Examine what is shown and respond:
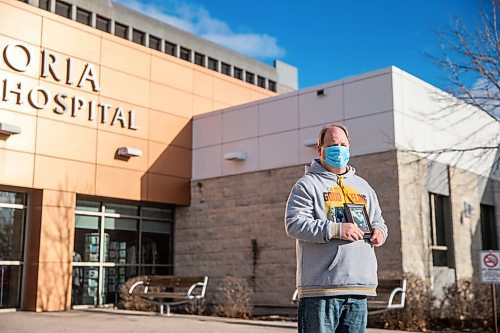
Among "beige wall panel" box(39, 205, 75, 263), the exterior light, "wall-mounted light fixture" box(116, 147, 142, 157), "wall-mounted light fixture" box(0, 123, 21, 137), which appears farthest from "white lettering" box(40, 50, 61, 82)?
the exterior light

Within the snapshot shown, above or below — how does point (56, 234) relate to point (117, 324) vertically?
above

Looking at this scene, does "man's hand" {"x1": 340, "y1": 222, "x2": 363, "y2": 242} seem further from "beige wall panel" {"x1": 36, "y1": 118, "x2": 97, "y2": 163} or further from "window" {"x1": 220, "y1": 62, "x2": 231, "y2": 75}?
"window" {"x1": 220, "y1": 62, "x2": 231, "y2": 75}

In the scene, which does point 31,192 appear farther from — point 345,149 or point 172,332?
point 345,149

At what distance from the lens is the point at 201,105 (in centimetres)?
1792

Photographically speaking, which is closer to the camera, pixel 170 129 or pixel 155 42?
pixel 170 129

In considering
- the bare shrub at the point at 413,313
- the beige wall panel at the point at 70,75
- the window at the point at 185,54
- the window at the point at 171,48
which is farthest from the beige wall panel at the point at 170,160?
the window at the point at 185,54

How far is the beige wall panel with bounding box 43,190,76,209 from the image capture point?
1399cm

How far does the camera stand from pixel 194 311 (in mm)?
14812

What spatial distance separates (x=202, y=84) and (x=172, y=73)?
1.15 metres

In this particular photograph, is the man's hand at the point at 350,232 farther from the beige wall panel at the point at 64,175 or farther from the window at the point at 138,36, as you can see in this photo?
the window at the point at 138,36

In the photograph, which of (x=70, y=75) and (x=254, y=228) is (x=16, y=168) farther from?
(x=254, y=228)

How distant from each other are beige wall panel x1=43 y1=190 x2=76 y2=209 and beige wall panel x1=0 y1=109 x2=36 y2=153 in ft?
3.57

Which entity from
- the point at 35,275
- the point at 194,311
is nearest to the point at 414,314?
the point at 194,311

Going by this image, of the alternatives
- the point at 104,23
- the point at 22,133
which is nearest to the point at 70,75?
the point at 22,133
